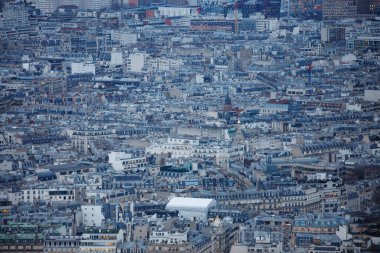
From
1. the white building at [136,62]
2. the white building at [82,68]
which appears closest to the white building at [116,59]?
the white building at [136,62]

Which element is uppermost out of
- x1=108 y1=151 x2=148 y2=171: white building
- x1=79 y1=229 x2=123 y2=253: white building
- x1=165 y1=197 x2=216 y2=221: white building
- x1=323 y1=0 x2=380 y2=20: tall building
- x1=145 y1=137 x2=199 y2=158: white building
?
x1=79 y1=229 x2=123 y2=253: white building

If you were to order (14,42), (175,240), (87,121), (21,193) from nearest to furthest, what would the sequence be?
1. (175,240)
2. (21,193)
3. (87,121)
4. (14,42)

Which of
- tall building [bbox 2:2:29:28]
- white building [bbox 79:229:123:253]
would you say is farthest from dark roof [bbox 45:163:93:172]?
tall building [bbox 2:2:29:28]

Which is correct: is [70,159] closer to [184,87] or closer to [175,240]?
[175,240]

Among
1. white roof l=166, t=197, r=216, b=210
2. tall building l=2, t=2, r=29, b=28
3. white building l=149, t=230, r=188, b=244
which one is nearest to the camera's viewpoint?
white building l=149, t=230, r=188, b=244

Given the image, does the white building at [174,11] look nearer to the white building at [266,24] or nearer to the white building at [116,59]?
the white building at [266,24]

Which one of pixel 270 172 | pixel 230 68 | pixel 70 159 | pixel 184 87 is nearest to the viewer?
pixel 270 172

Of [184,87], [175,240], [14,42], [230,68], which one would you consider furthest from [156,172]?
[14,42]

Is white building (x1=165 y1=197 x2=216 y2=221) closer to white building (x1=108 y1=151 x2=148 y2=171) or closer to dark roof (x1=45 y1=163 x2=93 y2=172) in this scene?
dark roof (x1=45 y1=163 x2=93 y2=172)
